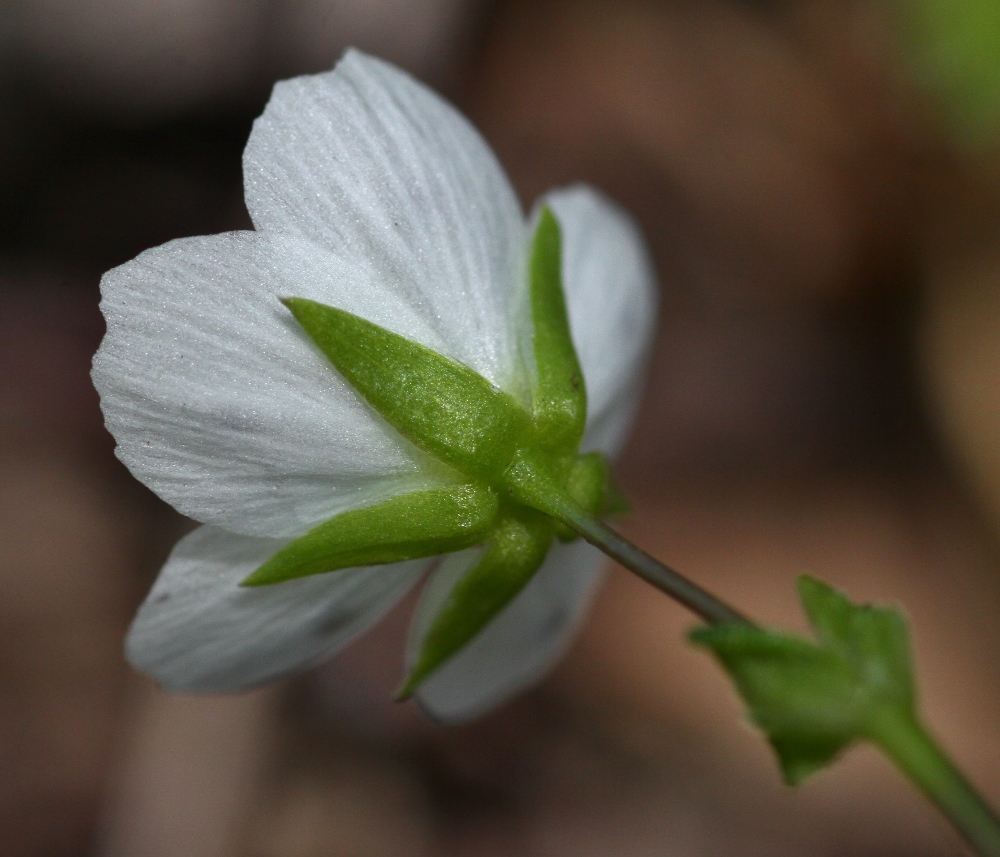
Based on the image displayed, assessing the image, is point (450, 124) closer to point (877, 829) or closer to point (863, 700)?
point (863, 700)

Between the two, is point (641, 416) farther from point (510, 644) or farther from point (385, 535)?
point (385, 535)

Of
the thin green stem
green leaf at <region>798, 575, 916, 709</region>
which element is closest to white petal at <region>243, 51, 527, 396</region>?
green leaf at <region>798, 575, 916, 709</region>

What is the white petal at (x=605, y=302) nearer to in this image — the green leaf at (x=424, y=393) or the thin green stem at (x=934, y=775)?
the green leaf at (x=424, y=393)

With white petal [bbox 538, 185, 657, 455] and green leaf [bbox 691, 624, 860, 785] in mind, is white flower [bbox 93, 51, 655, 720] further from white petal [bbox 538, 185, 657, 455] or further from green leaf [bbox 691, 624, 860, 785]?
green leaf [bbox 691, 624, 860, 785]

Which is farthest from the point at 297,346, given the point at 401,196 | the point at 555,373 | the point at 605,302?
the point at 605,302

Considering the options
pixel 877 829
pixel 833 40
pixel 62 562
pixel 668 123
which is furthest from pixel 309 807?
pixel 833 40
